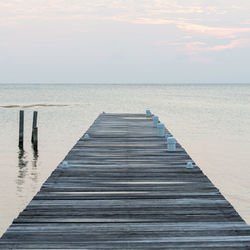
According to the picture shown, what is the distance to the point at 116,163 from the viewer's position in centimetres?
1452

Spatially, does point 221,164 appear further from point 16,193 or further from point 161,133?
point 16,193

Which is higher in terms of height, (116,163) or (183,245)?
(116,163)

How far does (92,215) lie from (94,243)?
4.98ft

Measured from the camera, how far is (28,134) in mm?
38719

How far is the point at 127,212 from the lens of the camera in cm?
889

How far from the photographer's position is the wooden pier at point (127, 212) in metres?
7.22

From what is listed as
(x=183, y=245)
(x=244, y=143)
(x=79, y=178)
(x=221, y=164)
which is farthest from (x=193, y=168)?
(x=244, y=143)

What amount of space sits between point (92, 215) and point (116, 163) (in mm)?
5906

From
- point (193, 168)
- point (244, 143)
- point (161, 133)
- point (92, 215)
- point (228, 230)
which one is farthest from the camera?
point (244, 143)

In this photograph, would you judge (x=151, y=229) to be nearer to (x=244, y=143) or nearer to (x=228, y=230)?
(x=228, y=230)

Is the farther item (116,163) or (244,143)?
(244,143)

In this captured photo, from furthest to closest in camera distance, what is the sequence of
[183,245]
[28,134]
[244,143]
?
[28,134] → [244,143] → [183,245]

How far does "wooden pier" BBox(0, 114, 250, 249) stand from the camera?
7.22 metres

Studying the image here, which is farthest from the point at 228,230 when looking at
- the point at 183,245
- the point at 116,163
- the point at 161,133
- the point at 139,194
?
the point at 161,133
